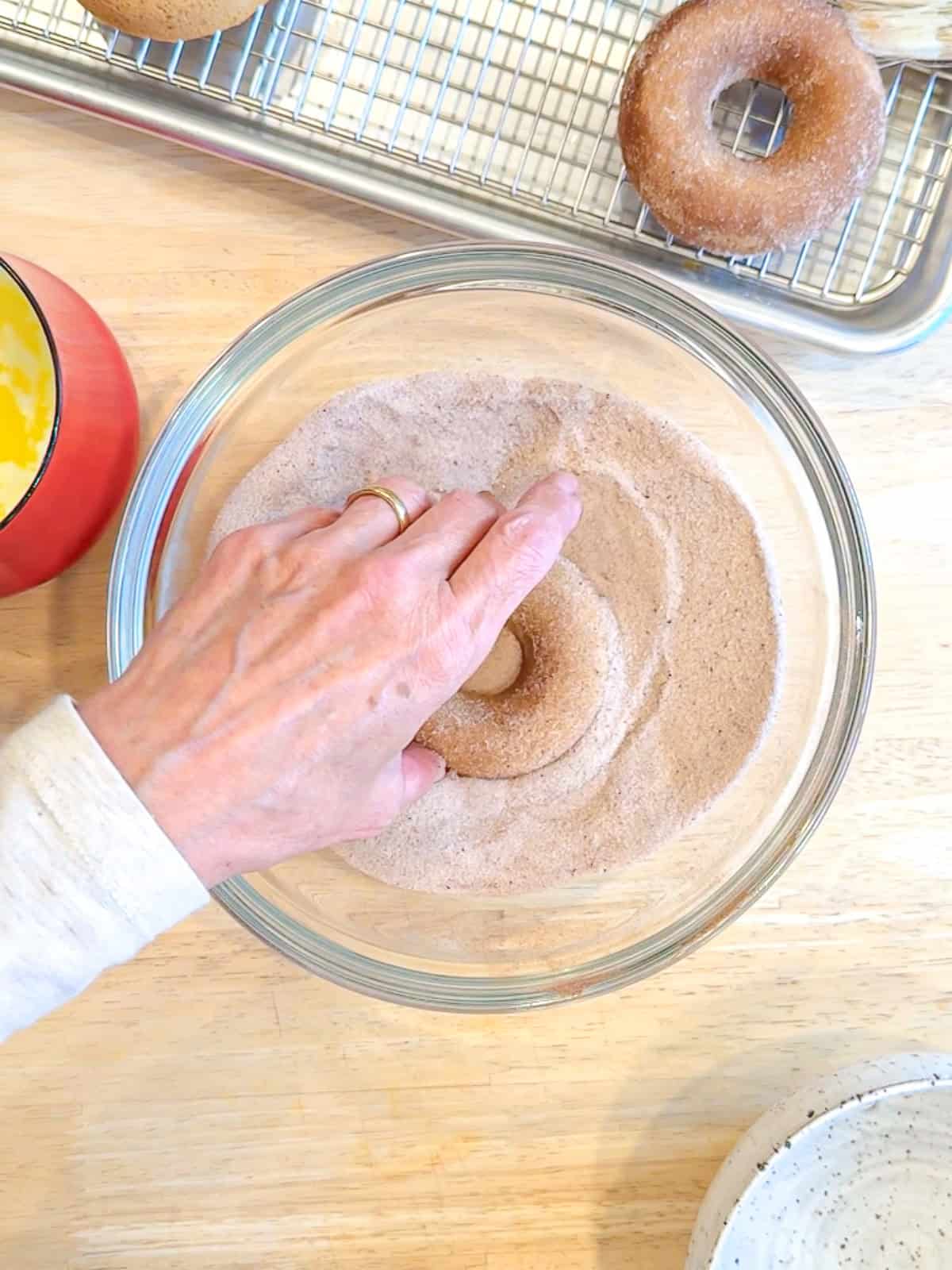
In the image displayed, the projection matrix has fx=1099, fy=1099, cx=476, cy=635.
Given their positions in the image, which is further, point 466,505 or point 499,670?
point 499,670

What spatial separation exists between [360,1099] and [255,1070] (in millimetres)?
75

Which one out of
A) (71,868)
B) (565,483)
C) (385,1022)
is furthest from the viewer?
(385,1022)

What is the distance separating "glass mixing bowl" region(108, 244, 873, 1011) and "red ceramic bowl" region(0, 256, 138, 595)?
0.03 metres

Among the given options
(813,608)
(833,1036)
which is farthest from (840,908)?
(813,608)

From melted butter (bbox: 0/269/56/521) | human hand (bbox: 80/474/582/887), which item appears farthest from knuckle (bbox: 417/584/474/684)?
melted butter (bbox: 0/269/56/521)

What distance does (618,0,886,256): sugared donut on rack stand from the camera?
0.67 m

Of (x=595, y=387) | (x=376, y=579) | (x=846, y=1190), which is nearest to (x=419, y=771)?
(x=376, y=579)

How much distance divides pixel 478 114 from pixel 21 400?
1.17 feet

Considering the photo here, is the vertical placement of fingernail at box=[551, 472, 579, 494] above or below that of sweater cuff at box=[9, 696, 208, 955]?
above

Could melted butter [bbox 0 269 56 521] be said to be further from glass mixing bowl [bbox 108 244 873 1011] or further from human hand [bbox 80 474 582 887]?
human hand [bbox 80 474 582 887]

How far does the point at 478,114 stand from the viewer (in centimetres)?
73

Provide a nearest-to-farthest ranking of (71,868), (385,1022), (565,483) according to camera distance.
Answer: (71,868), (565,483), (385,1022)

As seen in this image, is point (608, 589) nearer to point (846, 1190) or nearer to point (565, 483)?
point (565, 483)

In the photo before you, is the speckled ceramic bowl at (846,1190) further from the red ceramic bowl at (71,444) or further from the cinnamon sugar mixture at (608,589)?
the red ceramic bowl at (71,444)
